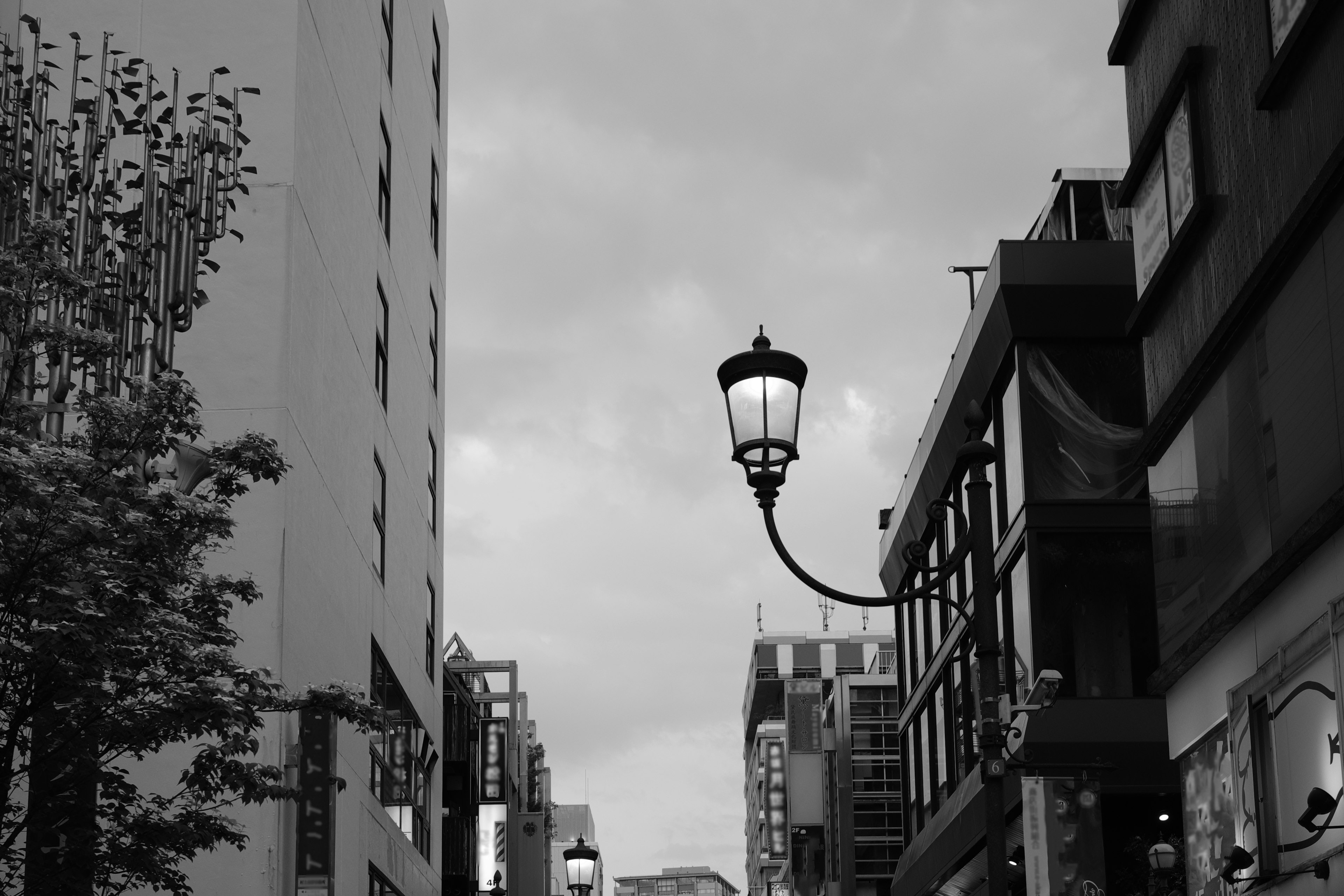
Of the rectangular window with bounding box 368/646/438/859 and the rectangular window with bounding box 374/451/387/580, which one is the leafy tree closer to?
the rectangular window with bounding box 368/646/438/859

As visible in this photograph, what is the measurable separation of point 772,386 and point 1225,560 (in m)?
9.97

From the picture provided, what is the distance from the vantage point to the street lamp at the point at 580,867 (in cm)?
3059

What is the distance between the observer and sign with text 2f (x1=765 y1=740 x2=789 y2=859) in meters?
129

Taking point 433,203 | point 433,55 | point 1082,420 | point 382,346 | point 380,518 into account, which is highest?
point 433,55

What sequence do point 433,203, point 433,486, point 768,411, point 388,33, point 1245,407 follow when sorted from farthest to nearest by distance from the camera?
1. point 433,203
2. point 433,486
3. point 388,33
4. point 1245,407
5. point 768,411

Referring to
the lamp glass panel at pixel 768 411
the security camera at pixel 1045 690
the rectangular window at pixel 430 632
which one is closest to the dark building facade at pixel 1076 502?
the security camera at pixel 1045 690

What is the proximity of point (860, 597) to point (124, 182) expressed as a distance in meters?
20.6

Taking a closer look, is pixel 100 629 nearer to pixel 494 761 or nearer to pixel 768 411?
pixel 768 411

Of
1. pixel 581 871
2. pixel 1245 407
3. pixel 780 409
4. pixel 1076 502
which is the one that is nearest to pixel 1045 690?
pixel 780 409

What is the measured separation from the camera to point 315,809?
90.5 ft

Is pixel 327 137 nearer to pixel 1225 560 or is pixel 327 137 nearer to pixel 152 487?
pixel 152 487

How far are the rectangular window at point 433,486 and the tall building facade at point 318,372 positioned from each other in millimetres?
4327

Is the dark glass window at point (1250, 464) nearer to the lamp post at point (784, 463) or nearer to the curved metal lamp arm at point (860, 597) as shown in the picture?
the curved metal lamp arm at point (860, 597)

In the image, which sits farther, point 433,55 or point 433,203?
point 433,55
